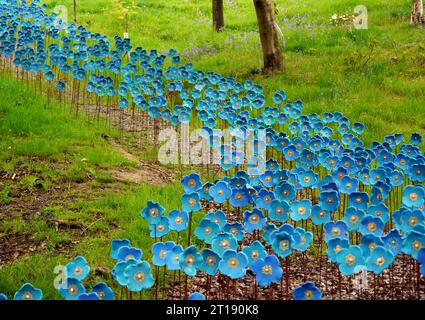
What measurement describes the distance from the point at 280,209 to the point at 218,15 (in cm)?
1428

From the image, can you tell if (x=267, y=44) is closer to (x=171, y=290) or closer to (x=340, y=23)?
(x=340, y=23)

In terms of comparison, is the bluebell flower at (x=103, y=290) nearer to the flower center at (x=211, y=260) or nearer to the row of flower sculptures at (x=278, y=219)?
the row of flower sculptures at (x=278, y=219)

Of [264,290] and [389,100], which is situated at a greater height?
[389,100]

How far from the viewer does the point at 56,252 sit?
5316 millimetres

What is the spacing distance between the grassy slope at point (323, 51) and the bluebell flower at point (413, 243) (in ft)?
16.9

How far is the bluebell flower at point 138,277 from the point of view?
11.4 ft

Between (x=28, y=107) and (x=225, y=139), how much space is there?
3690 millimetres

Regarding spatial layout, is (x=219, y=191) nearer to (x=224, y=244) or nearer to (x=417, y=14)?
(x=224, y=244)

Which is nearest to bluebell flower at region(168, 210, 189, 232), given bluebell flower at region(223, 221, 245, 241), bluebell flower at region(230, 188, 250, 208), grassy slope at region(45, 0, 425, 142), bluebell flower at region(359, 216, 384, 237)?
bluebell flower at region(223, 221, 245, 241)

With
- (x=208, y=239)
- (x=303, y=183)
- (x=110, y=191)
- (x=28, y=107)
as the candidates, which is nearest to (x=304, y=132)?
(x=303, y=183)

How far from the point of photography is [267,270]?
360 cm

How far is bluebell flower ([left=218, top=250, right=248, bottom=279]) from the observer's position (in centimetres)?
361

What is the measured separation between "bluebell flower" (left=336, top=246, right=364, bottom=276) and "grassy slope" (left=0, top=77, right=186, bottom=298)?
83.4 inches

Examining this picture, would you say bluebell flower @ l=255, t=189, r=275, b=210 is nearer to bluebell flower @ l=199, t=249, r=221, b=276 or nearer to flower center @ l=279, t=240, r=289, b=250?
flower center @ l=279, t=240, r=289, b=250
